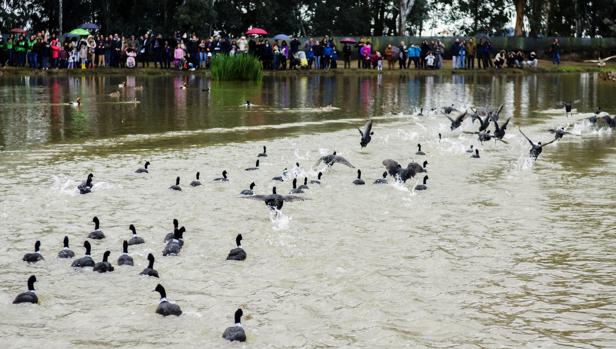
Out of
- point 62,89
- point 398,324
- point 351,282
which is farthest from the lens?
point 62,89

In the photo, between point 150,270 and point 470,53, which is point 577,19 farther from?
point 150,270

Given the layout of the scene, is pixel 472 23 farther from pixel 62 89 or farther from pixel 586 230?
pixel 586 230

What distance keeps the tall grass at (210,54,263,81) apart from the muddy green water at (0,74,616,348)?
17.0m

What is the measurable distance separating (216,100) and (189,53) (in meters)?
20.7

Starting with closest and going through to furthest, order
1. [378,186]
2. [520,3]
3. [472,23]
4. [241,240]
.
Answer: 1. [241,240]
2. [378,186]
3. [520,3]
4. [472,23]

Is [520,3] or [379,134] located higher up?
[520,3]

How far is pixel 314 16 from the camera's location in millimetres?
69062

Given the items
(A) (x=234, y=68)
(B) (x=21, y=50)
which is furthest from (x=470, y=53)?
(B) (x=21, y=50)

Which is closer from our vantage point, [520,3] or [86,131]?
[86,131]

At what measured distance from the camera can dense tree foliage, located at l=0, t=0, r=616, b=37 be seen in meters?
61.2

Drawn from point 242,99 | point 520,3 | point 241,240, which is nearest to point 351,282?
point 241,240

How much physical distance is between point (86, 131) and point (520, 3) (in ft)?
169

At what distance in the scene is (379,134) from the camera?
19.0 meters

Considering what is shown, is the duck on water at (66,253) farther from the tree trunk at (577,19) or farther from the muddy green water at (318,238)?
the tree trunk at (577,19)
